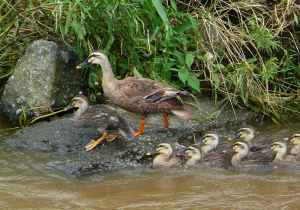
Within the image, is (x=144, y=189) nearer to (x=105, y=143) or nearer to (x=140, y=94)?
(x=105, y=143)

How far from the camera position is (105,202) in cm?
586

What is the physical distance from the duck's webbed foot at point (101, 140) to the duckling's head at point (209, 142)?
81 centimetres

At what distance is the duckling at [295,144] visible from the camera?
6.89m

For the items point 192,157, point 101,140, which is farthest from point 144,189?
point 101,140

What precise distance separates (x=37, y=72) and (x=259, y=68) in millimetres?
2331

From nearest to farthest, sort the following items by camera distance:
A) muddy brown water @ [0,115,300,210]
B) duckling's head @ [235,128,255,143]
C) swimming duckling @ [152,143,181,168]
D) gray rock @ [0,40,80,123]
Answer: muddy brown water @ [0,115,300,210] → swimming duckling @ [152,143,181,168] → duckling's head @ [235,128,255,143] → gray rock @ [0,40,80,123]

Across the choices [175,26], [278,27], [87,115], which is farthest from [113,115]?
[278,27]

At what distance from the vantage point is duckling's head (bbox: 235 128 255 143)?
717 cm

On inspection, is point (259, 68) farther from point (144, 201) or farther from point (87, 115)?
point (144, 201)

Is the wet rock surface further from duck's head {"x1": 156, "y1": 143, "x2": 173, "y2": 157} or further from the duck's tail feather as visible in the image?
the duck's tail feather

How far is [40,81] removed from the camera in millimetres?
7820

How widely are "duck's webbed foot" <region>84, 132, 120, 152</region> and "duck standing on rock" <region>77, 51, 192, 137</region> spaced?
228 millimetres

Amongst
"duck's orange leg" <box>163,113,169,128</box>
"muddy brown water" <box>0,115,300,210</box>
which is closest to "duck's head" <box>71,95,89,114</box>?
"muddy brown water" <box>0,115,300,210</box>

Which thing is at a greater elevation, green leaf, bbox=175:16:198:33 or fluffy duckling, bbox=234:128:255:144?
green leaf, bbox=175:16:198:33
